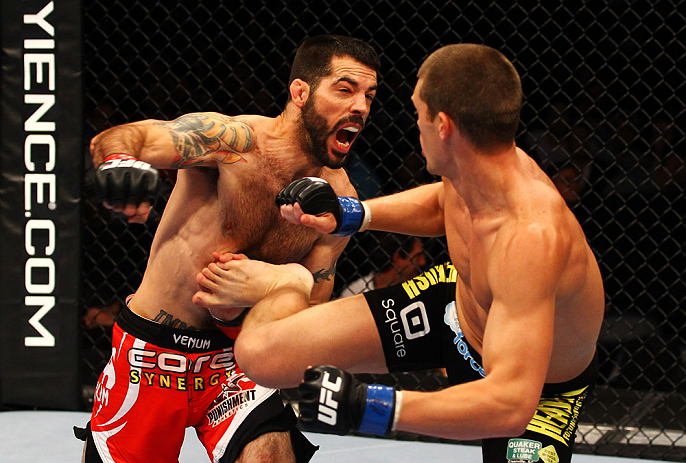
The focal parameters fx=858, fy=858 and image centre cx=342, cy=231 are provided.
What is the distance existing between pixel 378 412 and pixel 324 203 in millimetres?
529

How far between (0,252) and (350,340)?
6.02ft

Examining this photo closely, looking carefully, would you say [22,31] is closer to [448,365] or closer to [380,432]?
[448,365]

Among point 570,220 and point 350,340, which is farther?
point 350,340

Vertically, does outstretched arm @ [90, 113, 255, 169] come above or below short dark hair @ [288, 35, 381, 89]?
below

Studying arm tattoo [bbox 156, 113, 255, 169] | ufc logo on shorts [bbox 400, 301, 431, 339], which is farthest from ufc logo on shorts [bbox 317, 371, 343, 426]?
arm tattoo [bbox 156, 113, 255, 169]

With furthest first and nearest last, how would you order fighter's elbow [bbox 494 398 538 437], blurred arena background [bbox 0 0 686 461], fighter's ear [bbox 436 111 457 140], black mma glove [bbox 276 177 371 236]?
blurred arena background [bbox 0 0 686 461], black mma glove [bbox 276 177 371 236], fighter's ear [bbox 436 111 457 140], fighter's elbow [bbox 494 398 538 437]

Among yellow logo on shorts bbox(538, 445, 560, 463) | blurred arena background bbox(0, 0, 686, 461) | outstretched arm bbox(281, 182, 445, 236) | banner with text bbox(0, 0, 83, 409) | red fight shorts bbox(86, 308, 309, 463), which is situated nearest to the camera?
yellow logo on shorts bbox(538, 445, 560, 463)

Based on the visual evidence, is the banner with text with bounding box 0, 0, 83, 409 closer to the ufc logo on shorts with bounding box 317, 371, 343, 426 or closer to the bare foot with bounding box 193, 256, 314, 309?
the bare foot with bounding box 193, 256, 314, 309

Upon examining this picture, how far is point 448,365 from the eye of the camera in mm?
1718

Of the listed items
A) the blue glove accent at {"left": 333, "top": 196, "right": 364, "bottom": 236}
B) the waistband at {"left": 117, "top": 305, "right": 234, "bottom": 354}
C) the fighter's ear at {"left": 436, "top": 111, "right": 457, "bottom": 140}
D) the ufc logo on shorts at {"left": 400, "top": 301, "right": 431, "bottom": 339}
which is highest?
the fighter's ear at {"left": 436, "top": 111, "right": 457, "bottom": 140}

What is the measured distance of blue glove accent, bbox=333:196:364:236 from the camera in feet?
5.78

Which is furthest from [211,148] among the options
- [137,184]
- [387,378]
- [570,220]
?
[387,378]

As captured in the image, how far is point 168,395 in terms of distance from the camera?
1932 millimetres

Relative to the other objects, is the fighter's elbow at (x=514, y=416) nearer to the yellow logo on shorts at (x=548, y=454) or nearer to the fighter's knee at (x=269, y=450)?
the yellow logo on shorts at (x=548, y=454)
